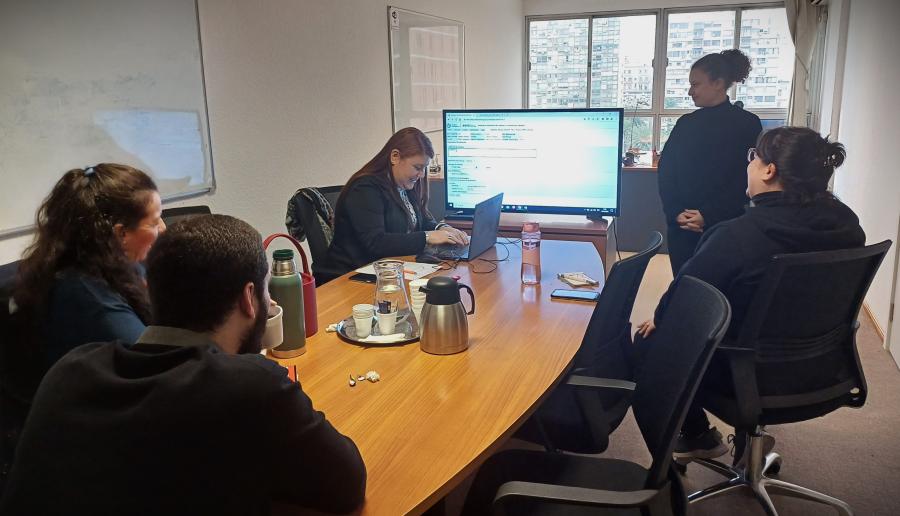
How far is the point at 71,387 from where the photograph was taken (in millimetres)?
915

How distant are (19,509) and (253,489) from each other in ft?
1.01

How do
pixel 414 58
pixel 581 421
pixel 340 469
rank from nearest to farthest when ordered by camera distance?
pixel 340 469 → pixel 581 421 → pixel 414 58

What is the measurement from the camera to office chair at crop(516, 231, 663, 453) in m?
1.74

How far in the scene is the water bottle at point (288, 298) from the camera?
1647 millimetres

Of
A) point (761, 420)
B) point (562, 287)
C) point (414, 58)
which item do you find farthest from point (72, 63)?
point (414, 58)

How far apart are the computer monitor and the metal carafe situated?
1.76m

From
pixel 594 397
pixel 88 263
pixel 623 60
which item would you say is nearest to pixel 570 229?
pixel 594 397

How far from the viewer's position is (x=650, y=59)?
7941mm

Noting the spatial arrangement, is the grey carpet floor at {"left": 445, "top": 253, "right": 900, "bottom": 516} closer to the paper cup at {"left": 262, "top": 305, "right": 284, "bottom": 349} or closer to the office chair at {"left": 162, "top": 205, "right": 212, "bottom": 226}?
the paper cup at {"left": 262, "top": 305, "right": 284, "bottom": 349}

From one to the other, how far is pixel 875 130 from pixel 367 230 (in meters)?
3.44

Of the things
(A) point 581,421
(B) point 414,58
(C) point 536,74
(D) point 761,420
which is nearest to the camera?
(A) point 581,421

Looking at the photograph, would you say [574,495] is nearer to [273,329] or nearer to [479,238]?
[273,329]

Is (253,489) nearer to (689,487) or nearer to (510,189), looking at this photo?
(689,487)

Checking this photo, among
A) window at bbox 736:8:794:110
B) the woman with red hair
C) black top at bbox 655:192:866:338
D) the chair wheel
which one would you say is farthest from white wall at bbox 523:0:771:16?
the chair wheel
